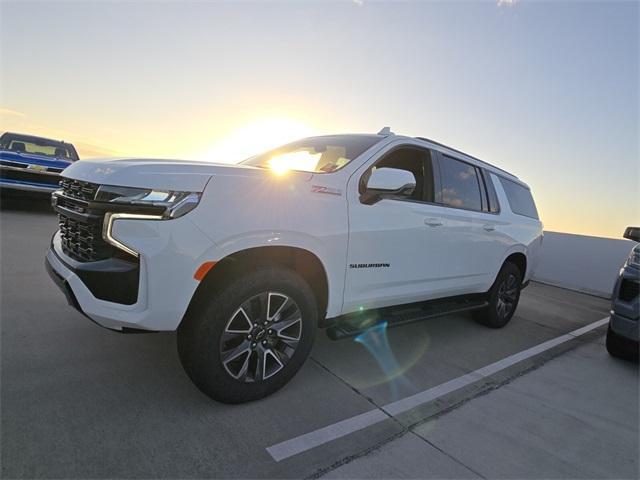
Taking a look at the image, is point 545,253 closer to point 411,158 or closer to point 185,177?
point 411,158

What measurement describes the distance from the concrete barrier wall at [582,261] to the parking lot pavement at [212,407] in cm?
647

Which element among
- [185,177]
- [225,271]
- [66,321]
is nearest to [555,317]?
[225,271]

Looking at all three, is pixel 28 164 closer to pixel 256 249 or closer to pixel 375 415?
pixel 256 249

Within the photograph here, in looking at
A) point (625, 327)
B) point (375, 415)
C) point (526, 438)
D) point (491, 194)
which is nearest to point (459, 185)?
point (491, 194)

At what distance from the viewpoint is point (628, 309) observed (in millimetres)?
3760

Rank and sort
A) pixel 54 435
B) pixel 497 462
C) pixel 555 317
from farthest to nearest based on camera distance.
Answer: pixel 555 317, pixel 497 462, pixel 54 435

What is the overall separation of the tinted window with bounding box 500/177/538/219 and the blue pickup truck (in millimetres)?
8698

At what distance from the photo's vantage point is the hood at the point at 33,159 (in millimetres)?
8047

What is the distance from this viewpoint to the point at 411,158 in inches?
141

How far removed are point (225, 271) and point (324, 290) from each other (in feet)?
2.46

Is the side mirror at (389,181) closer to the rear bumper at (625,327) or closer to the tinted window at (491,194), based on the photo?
the tinted window at (491,194)

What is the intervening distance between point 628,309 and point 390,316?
2526 mm

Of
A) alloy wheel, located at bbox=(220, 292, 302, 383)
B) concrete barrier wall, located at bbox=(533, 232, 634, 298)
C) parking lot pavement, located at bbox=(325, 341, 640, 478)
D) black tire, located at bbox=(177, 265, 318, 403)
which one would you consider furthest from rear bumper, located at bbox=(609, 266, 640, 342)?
concrete barrier wall, located at bbox=(533, 232, 634, 298)

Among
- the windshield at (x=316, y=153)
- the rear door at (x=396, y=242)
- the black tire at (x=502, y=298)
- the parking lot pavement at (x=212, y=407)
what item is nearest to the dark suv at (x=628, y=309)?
the parking lot pavement at (x=212, y=407)
